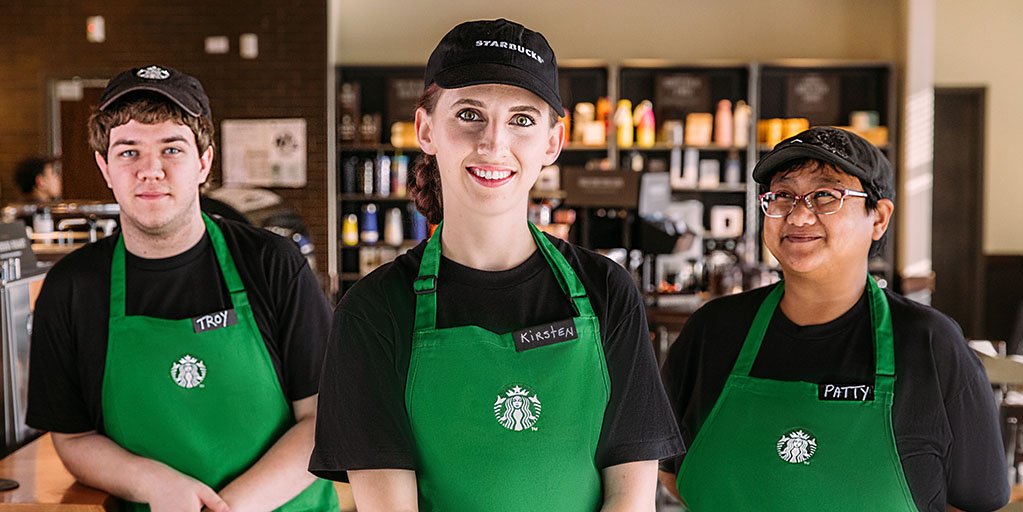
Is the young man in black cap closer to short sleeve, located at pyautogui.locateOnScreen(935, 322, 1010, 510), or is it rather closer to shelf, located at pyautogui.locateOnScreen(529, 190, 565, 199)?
short sleeve, located at pyautogui.locateOnScreen(935, 322, 1010, 510)

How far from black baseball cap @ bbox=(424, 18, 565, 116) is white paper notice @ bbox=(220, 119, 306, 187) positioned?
6773 millimetres

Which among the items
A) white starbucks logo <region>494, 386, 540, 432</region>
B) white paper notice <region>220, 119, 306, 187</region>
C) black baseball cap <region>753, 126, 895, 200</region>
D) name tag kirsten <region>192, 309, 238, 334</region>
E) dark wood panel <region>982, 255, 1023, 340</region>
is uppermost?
white paper notice <region>220, 119, 306, 187</region>

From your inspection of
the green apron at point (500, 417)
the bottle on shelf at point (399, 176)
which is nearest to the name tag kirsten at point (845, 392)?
the green apron at point (500, 417)

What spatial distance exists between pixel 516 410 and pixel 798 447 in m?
0.68

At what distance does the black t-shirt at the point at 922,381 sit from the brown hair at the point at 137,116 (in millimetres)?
1205

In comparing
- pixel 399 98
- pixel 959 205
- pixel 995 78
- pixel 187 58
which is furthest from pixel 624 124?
pixel 187 58

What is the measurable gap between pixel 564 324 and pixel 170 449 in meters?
0.98

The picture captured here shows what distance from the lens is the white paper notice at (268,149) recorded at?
811 cm

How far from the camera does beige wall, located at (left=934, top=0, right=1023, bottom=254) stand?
8.56 meters

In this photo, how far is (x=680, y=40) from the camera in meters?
8.60

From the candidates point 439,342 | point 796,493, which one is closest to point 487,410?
point 439,342

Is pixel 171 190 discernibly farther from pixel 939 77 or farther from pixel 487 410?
pixel 939 77

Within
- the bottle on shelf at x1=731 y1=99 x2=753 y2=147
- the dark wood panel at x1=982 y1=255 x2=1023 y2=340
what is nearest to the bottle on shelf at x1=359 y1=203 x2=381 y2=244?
the bottle on shelf at x1=731 y1=99 x2=753 y2=147

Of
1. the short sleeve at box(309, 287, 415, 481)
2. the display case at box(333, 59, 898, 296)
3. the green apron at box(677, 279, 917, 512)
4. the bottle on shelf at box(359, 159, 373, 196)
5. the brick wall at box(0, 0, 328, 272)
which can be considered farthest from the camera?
the bottle on shelf at box(359, 159, 373, 196)
